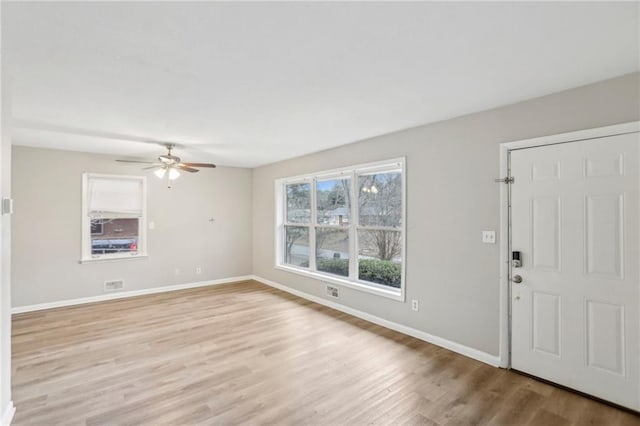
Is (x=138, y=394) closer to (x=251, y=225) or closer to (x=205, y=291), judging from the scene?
(x=205, y=291)

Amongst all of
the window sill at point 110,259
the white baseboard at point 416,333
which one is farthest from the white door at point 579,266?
the window sill at point 110,259

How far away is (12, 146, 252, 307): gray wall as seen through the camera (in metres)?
4.57

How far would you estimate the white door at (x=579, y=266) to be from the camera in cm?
225

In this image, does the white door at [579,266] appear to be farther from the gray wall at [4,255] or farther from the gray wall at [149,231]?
the gray wall at [149,231]

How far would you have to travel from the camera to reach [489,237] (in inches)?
117

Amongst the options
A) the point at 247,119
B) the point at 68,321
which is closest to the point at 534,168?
the point at 247,119

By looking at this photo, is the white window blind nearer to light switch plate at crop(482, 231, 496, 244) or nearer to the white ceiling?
the white ceiling

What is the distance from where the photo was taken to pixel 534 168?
2707mm

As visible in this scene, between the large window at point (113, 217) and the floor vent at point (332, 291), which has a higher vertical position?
the large window at point (113, 217)

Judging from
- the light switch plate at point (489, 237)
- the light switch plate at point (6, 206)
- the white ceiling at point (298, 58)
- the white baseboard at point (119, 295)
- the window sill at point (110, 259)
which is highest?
the white ceiling at point (298, 58)

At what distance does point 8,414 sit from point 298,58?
3.20 meters

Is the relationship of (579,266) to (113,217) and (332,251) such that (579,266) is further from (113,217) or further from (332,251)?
(113,217)

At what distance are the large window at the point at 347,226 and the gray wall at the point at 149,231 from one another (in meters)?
1.26

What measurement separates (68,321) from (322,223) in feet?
12.8
